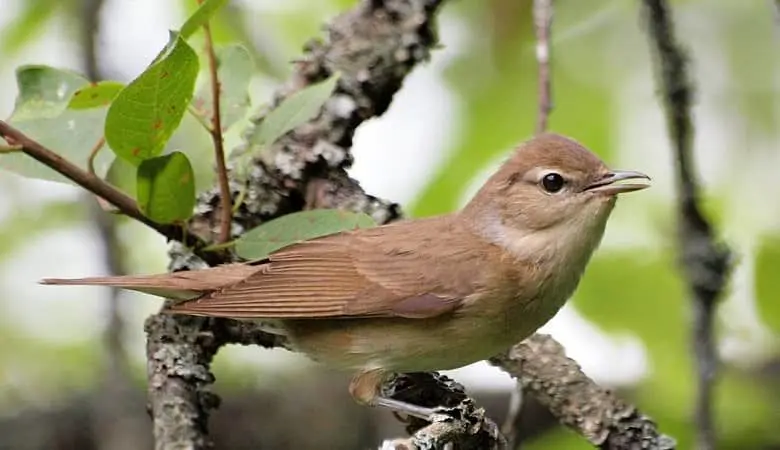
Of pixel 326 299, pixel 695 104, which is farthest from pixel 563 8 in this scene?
pixel 326 299

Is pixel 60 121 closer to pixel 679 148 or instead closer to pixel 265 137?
pixel 265 137

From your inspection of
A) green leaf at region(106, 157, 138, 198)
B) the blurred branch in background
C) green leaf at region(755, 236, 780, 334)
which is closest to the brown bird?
green leaf at region(106, 157, 138, 198)

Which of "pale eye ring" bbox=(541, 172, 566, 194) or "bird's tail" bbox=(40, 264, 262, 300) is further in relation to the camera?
"pale eye ring" bbox=(541, 172, 566, 194)

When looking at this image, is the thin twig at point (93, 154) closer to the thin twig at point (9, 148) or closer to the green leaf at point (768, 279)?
→ the thin twig at point (9, 148)

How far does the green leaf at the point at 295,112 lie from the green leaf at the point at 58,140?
0.41 meters

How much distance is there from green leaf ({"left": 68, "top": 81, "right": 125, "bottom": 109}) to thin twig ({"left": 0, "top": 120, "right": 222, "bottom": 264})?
0.14 meters

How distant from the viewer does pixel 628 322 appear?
427 centimetres

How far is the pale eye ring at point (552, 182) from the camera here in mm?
3281

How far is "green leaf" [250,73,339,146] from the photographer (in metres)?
2.86

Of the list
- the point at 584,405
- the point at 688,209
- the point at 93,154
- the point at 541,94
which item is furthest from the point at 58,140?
the point at 688,209

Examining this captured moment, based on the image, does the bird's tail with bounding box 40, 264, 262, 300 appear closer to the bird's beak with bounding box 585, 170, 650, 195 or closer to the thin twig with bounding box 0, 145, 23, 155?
the thin twig with bounding box 0, 145, 23, 155

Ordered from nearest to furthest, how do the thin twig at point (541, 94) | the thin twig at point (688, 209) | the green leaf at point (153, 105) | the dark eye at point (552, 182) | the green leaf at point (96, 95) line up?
the green leaf at point (153, 105), the green leaf at point (96, 95), the thin twig at point (541, 94), the dark eye at point (552, 182), the thin twig at point (688, 209)

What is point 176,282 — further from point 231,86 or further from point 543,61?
point 543,61

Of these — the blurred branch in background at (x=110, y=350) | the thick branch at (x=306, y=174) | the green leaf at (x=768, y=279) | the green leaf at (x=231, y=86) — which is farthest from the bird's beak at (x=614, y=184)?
the blurred branch in background at (x=110, y=350)
